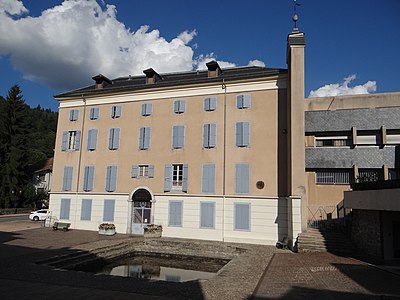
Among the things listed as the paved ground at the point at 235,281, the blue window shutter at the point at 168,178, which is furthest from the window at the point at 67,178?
the paved ground at the point at 235,281

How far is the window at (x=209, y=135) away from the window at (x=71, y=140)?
9.75 m

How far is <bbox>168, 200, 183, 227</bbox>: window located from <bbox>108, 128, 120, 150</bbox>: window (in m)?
5.84

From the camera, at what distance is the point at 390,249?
12.7m

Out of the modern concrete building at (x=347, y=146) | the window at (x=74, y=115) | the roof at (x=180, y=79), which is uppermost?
the roof at (x=180, y=79)

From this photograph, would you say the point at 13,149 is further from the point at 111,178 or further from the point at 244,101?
the point at 244,101

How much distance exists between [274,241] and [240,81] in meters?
9.90

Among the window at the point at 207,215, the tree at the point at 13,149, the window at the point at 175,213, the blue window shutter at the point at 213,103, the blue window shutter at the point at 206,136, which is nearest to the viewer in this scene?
the window at the point at 207,215

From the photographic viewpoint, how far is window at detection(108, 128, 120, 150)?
71.7 feet

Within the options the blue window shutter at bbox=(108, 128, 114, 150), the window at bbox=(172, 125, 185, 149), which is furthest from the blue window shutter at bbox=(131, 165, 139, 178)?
the window at bbox=(172, 125, 185, 149)

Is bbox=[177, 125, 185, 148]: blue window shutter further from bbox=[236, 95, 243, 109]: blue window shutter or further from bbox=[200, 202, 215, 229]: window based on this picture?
bbox=[200, 202, 215, 229]: window

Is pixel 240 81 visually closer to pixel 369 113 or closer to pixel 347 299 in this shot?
pixel 369 113

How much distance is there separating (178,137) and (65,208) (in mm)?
9809

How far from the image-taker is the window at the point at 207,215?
18875 mm

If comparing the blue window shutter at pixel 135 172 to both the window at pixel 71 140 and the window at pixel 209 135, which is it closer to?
the window at pixel 209 135
